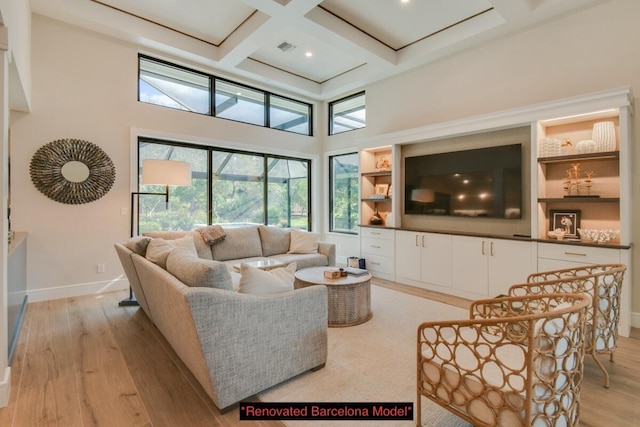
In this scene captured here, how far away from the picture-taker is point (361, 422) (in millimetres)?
1820

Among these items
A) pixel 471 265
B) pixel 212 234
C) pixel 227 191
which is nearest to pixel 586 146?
pixel 471 265

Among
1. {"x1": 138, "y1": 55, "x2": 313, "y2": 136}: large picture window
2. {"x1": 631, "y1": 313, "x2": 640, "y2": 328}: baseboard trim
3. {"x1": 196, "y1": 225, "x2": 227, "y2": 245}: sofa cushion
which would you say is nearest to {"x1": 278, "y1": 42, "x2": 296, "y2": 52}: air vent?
{"x1": 138, "y1": 55, "x2": 313, "y2": 136}: large picture window

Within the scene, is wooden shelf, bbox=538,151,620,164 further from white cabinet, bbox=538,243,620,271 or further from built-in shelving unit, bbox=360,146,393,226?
built-in shelving unit, bbox=360,146,393,226

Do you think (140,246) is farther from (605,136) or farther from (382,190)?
(605,136)

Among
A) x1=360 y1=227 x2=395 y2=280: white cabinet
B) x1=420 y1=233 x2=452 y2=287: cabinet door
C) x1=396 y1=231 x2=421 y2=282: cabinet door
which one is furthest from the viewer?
x1=360 y1=227 x2=395 y2=280: white cabinet

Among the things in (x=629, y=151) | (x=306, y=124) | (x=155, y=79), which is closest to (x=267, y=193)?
(x=306, y=124)

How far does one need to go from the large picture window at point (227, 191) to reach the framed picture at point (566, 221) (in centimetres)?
431

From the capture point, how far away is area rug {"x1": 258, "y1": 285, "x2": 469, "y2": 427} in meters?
1.92

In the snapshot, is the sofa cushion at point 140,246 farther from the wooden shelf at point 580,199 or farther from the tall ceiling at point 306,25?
the wooden shelf at point 580,199

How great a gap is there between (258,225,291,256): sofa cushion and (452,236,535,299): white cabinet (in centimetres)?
250

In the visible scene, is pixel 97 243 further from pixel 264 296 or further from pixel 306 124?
pixel 306 124

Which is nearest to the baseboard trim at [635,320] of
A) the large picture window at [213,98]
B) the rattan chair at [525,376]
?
the rattan chair at [525,376]

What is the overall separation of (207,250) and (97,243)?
4.74 ft

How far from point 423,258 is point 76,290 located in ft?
15.4
